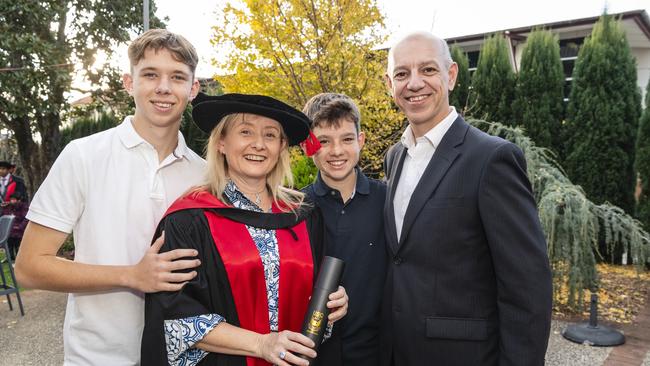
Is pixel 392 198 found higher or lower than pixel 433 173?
lower

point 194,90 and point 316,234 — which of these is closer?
point 316,234

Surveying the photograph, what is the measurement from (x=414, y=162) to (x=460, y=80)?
31.3 feet

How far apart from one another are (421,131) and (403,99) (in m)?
0.18

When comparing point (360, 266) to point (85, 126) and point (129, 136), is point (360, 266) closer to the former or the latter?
point (129, 136)

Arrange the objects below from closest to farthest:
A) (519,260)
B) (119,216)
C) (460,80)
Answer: (519,260) < (119,216) < (460,80)

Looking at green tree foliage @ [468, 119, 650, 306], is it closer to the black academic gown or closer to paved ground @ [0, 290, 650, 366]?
paved ground @ [0, 290, 650, 366]

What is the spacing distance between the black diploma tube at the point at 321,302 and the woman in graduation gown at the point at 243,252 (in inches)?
1.5

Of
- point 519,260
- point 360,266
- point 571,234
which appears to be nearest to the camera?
point 519,260

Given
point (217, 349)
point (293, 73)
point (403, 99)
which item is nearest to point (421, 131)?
point (403, 99)

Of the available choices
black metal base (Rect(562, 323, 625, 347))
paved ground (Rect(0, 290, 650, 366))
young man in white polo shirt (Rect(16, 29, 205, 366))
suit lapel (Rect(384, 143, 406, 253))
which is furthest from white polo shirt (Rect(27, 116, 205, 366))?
black metal base (Rect(562, 323, 625, 347))

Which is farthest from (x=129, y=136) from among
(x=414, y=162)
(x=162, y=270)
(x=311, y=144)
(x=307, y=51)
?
(x=307, y=51)

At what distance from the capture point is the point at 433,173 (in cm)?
207

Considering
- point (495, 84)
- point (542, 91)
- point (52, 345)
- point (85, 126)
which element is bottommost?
point (52, 345)

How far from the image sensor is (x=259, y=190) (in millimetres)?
2137
